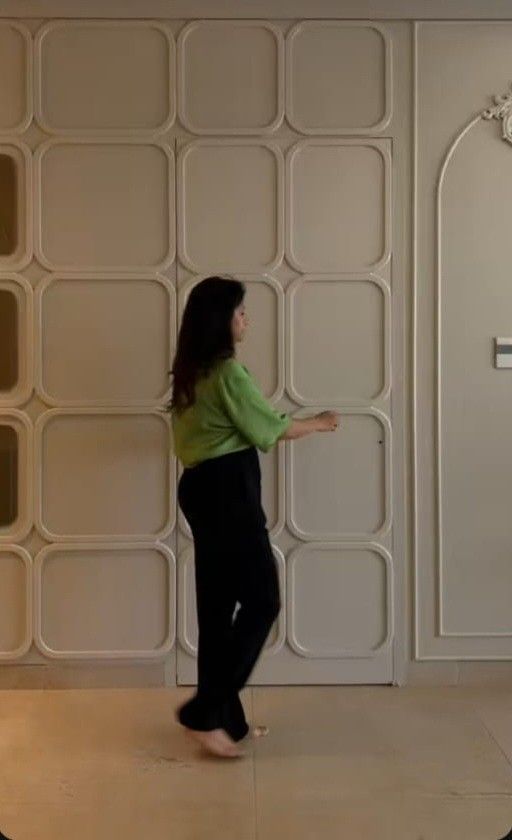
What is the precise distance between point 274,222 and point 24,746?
1.87 metres

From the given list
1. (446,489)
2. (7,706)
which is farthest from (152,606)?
(446,489)

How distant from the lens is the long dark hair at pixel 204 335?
9.69ft

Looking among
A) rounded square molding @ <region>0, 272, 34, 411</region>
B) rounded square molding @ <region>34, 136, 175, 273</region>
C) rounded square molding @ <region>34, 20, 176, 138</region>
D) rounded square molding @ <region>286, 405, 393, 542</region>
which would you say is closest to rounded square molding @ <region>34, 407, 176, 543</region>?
rounded square molding @ <region>0, 272, 34, 411</region>

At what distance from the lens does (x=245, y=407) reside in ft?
9.55

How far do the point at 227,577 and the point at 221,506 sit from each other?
8.2 inches

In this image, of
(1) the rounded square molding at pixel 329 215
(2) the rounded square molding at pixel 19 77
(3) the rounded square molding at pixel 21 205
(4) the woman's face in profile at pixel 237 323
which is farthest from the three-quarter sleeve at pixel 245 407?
(2) the rounded square molding at pixel 19 77

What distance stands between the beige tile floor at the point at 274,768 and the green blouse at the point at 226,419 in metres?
0.89

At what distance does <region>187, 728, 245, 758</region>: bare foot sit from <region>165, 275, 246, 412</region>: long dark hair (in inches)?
36.8

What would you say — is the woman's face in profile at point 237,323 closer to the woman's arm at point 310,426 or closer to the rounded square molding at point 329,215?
the woman's arm at point 310,426

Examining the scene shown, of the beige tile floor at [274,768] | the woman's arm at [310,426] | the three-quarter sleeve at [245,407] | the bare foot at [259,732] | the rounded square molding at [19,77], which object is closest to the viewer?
the beige tile floor at [274,768]

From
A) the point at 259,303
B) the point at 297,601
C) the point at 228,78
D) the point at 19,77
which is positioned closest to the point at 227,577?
the point at 297,601

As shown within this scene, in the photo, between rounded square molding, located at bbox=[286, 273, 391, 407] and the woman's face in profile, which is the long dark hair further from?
rounded square molding, located at bbox=[286, 273, 391, 407]

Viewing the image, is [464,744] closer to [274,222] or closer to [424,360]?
→ [424,360]

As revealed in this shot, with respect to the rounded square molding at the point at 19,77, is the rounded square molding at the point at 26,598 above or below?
below
